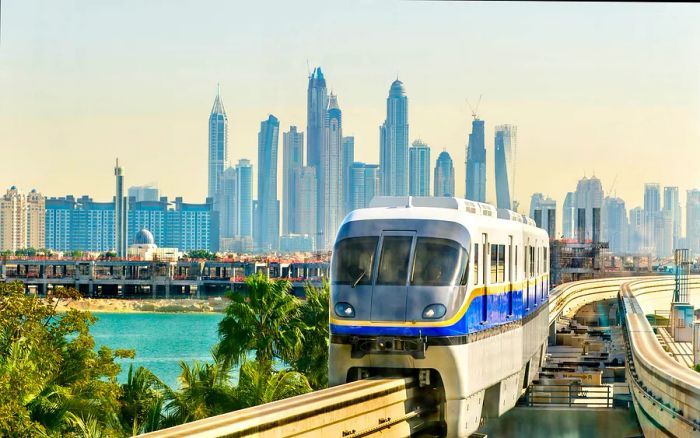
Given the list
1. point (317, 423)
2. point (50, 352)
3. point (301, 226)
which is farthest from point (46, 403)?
point (317, 423)

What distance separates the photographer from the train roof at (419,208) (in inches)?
503

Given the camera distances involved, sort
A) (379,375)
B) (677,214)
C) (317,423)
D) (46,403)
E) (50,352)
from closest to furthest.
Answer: (317,423)
(677,214)
(379,375)
(46,403)
(50,352)

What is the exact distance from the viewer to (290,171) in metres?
13.8

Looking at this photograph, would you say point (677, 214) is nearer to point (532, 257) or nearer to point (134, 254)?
point (532, 257)

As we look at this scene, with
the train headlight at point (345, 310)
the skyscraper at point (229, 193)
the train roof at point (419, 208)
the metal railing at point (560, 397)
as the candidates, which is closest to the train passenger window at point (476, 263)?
the train roof at point (419, 208)

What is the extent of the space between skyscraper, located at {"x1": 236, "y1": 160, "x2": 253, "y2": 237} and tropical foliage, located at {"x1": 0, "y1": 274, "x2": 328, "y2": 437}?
2.01 metres

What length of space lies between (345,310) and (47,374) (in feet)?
26.1

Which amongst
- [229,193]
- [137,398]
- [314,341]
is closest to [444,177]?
[137,398]

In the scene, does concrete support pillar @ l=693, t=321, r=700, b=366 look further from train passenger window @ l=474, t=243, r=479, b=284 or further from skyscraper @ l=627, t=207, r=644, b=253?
train passenger window @ l=474, t=243, r=479, b=284

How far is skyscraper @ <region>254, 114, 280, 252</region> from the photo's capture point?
46.9 feet

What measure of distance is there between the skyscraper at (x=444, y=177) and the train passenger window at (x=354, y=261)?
101 cm

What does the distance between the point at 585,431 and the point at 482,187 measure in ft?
21.8

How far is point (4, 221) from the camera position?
162m

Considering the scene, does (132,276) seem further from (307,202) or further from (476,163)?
(476,163)
